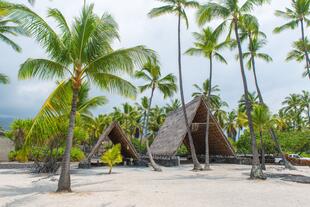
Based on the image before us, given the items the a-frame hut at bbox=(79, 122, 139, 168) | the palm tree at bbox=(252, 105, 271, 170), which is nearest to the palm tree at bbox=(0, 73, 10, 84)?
the a-frame hut at bbox=(79, 122, 139, 168)

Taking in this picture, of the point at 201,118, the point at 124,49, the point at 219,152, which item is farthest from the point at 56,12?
the point at 219,152

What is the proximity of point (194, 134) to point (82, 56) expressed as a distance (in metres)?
20.6

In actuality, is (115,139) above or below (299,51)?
below

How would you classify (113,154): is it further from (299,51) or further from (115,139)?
(299,51)

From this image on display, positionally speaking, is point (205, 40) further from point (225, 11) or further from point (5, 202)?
point (5, 202)

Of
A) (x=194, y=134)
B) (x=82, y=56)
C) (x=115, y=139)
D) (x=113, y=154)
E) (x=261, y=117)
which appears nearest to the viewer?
(x=82, y=56)

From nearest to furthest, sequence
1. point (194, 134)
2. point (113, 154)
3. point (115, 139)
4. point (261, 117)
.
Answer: point (113, 154) < point (261, 117) < point (115, 139) < point (194, 134)

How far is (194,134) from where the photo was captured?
2844 cm

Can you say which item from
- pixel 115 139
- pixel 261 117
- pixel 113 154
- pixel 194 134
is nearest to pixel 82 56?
pixel 113 154

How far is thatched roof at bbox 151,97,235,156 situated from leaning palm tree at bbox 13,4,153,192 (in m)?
12.1

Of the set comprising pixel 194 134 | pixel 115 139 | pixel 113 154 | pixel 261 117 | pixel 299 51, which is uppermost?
pixel 299 51

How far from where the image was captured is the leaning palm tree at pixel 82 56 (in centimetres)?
895

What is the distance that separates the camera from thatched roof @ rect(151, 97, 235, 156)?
2184 cm

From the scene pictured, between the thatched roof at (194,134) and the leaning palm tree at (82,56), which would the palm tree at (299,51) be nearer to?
the thatched roof at (194,134)
